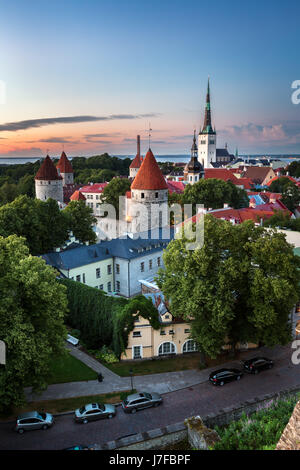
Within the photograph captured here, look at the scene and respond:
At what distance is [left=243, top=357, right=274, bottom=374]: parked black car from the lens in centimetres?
1938

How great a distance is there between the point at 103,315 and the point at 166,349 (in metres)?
4.16

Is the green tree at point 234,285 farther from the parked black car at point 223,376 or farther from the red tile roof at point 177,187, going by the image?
the red tile roof at point 177,187

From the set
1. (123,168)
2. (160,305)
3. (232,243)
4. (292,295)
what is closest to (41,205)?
(160,305)

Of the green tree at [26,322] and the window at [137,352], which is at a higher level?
the green tree at [26,322]

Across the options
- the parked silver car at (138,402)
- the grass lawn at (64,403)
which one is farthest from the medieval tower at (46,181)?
the parked silver car at (138,402)

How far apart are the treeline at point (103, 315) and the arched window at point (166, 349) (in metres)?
1.51

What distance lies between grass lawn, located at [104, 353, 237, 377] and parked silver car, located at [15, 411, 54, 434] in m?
4.97

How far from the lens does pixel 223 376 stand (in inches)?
719

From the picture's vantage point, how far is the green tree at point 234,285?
58.6 ft

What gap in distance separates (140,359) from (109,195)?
41210 mm

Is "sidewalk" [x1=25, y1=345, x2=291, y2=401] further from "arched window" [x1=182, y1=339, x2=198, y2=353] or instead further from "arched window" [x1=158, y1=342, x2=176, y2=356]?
"arched window" [x1=182, y1=339, x2=198, y2=353]

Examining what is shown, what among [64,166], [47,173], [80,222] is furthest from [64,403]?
[64,166]

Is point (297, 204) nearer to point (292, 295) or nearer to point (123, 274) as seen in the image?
point (123, 274)

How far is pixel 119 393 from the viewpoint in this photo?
57.3 feet
